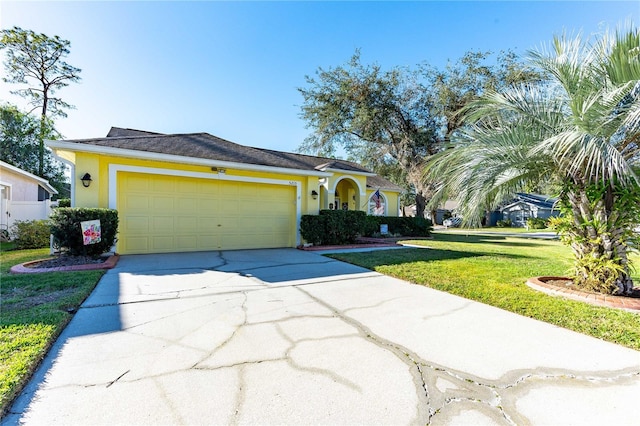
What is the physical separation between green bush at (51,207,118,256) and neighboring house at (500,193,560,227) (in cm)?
3508

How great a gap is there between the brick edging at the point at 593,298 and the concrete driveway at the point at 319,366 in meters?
1.50

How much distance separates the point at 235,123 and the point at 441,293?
14.1 metres

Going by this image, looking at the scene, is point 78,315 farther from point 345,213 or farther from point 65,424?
point 345,213

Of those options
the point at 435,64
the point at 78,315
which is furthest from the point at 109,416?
the point at 435,64

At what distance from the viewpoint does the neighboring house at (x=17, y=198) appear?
12.1 meters

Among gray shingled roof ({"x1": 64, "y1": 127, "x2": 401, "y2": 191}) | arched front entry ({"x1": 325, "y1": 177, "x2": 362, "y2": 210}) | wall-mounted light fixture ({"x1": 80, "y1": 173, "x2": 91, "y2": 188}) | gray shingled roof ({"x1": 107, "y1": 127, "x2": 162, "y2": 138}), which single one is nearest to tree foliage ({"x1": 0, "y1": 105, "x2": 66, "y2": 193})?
gray shingled roof ({"x1": 107, "y1": 127, "x2": 162, "y2": 138})

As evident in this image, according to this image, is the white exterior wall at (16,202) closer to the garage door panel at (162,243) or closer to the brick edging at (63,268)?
the garage door panel at (162,243)

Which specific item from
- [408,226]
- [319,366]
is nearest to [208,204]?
[319,366]

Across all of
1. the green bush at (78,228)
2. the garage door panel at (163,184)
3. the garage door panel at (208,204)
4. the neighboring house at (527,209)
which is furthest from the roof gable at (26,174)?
the neighboring house at (527,209)

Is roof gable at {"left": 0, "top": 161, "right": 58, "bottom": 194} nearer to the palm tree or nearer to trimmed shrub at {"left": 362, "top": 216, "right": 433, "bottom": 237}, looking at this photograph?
the palm tree

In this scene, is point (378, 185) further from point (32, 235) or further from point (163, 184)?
point (32, 235)

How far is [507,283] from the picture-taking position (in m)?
5.50

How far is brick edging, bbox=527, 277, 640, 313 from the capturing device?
4062 millimetres

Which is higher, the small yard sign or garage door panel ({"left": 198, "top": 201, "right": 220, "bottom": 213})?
garage door panel ({"left": 198, "top": 201, "right": 220, "bottom": 213})
